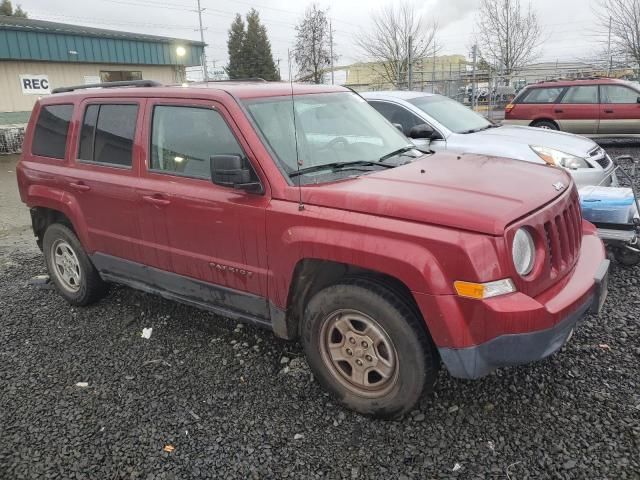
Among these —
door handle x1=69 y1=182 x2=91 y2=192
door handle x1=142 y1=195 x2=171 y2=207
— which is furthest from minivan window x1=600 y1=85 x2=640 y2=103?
door handle x1=69 y1=182 x2=91 y2=192

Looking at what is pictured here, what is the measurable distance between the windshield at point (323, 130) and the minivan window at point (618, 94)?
10.3 meters

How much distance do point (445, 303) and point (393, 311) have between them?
305 millimetres

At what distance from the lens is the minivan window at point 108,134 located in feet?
12.6

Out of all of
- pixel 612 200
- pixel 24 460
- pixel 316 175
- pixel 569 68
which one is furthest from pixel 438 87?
pixel 24 460

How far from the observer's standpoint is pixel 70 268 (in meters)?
4.71

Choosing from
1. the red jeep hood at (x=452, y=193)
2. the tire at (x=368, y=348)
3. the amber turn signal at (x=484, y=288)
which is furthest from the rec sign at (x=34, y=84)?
the amber turn signal at (x=484, y=288)

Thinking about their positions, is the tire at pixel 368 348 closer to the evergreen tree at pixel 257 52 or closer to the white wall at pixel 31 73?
the white wall at pixel 31 73

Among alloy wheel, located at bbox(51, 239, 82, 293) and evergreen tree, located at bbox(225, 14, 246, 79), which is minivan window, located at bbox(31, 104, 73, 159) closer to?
alloy wheel, located at bbox(51, 239, 82, 293)

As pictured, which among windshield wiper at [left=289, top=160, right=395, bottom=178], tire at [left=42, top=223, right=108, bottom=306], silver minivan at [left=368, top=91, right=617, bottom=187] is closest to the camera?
windshield wiper at [left=289, top=160, right=395, bottom=178]

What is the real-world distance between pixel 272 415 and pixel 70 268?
2.72m

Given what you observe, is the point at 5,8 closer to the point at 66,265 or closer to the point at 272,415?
the point at 66,265

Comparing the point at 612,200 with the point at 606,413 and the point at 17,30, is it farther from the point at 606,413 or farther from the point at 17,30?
the point at 17,30

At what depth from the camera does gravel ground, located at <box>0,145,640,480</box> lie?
8.61ft

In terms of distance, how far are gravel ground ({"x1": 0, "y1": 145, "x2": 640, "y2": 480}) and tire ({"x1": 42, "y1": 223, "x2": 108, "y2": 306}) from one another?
1.96 ft
